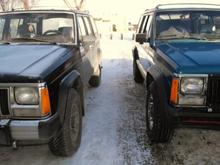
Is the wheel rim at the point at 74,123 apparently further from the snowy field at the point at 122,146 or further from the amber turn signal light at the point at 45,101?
the amber turn signal light at the point at 45,101

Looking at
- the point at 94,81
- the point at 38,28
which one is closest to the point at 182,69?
the point at 38,28

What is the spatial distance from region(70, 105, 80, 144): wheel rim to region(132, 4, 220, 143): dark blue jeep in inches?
38.0

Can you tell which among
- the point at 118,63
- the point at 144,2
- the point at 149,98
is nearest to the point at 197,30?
the point at 149,98

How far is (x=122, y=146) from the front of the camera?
428 centimetres

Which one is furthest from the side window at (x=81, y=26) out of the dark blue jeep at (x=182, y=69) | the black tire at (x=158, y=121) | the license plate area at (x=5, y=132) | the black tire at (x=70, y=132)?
the license plate area at (x=5, y=132)

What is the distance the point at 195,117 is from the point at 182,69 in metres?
0.53

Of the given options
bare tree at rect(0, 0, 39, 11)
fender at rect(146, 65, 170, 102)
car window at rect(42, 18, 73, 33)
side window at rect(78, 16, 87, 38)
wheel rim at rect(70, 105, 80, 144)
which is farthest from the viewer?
bare tree at rect(0, 0, 39, 11)

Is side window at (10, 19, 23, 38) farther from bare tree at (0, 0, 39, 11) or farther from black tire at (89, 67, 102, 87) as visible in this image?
bare tree at (0, 0, 39, 11)

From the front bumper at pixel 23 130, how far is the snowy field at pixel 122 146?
82 centimetres

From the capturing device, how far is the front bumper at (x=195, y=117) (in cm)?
343

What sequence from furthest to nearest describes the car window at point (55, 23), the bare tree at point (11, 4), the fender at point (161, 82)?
the bare tree at point (11, 4), the car window at point (55, 23), the fender at point (161, 82)

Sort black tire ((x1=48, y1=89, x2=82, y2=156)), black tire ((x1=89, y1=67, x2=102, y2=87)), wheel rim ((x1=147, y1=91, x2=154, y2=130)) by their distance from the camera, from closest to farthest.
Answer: black tire ((x1=48, y1=89, x2=82, y2=156))
wheel rim ((x1=147, y1=91, x2=154, y2=130))
black tire ((x1=89, y1=67, x2=102, y2=87))

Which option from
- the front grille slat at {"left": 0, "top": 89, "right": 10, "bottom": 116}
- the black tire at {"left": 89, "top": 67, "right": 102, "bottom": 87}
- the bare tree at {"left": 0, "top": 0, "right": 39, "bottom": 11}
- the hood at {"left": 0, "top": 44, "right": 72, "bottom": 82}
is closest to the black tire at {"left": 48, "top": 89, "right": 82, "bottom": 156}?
the hood at {"left": 0, "top": 44, "right": 72, "bottom": 82}

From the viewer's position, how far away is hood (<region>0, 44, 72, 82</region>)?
3172 mm
